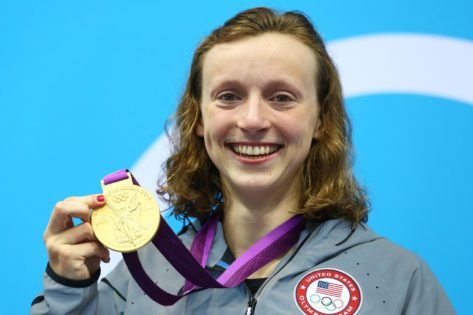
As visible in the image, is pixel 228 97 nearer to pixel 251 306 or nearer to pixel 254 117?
pixel 254 117

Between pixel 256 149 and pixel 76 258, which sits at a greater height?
pixel 256 149

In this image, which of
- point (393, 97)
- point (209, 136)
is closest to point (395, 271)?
point (209, 136)

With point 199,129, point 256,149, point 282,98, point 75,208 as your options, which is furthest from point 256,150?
point 75,208

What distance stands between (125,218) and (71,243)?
12 centimetres

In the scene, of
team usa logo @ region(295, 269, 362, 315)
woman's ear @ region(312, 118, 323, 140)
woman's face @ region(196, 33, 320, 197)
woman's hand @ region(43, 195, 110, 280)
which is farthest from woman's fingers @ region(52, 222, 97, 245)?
woman's ear @ region(312, 118, 323, 140)

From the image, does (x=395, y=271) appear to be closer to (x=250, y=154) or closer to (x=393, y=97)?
(x=250, y=154)

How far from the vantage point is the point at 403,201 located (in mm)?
1821

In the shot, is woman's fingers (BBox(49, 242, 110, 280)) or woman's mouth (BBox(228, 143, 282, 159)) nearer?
woman's fingers (BBox(49, 242, 110, 280))

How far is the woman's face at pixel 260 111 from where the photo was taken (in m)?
1.33

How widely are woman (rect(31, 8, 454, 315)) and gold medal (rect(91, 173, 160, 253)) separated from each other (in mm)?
23

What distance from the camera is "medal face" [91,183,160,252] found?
1195 mm

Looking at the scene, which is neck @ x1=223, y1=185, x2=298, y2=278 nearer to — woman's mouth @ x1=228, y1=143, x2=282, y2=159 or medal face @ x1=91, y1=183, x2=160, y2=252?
woman's mouth @ x1=228, y1=143, x2=282, y2=159

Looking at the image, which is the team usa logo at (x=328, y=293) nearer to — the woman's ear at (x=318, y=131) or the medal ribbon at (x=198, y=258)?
the medal ribbon at (x=198, y=258)

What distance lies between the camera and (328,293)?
131 cm
